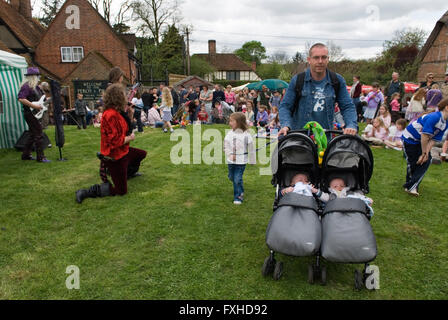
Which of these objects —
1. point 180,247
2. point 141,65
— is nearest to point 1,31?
point 141,65

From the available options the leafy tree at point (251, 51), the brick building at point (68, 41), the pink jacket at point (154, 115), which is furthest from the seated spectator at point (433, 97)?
the leafy tree at point (251, 51)

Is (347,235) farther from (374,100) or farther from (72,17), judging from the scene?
(72,17)

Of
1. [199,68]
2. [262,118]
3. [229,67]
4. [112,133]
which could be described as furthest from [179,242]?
[229,67]

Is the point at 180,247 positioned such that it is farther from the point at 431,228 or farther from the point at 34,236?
the point at 431,228

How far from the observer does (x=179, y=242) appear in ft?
14.3

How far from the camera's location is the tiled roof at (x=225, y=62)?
7131 cm

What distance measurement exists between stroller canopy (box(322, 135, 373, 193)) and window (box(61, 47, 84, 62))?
3294 cm

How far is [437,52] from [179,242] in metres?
37.4

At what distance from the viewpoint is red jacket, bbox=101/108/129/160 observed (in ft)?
18.6

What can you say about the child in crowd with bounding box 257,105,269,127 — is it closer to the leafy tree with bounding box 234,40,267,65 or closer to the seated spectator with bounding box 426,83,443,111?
the seated spectator with bounding box 426,83,443,111

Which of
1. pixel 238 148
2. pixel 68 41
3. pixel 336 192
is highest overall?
pixel 68 41

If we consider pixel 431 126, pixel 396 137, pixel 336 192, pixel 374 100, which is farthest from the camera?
pixel 374 100

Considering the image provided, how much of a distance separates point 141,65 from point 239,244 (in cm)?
3998

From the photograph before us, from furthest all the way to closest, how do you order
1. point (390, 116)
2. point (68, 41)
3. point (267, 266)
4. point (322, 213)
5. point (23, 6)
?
1. point (23, 6)
2. point (68, 41)
3. point (390, 116)
4. point (267, 266)
5. point (322, 213)
